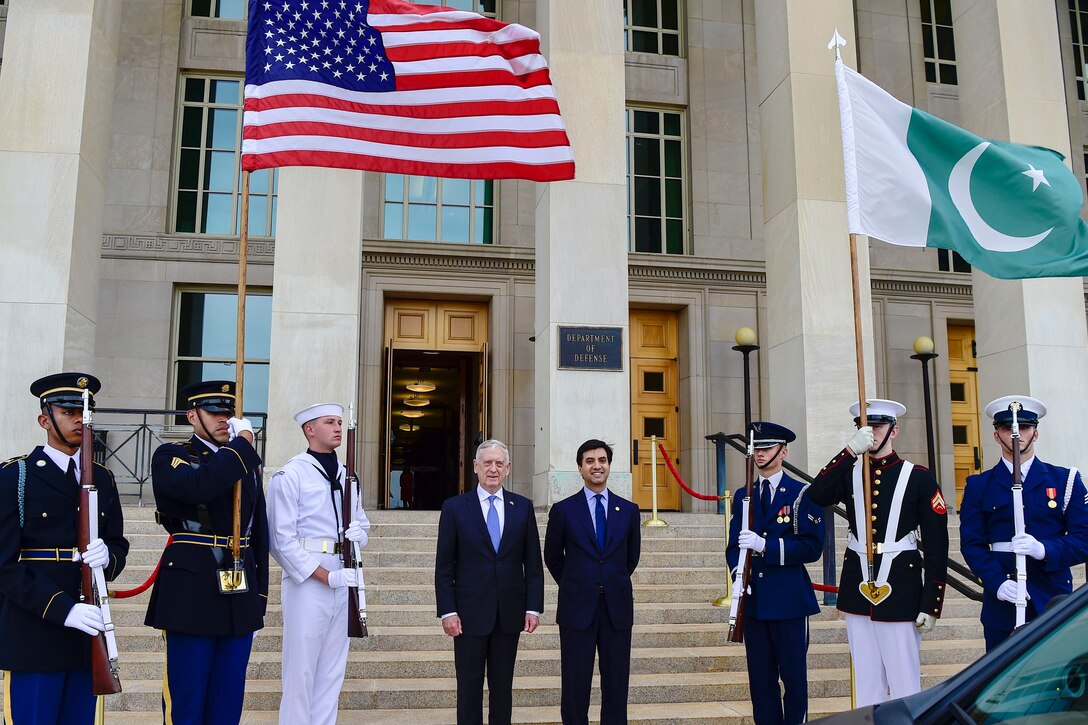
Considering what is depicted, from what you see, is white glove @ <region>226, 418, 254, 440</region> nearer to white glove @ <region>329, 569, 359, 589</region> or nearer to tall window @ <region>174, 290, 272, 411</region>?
white glove @ <region>329, 569, 359, 589</region>

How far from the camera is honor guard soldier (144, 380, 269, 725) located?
4.89 meters

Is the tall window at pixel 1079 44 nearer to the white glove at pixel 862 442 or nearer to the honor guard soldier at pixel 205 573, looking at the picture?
the white glove at pixel 862 442

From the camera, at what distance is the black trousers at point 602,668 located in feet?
19.4

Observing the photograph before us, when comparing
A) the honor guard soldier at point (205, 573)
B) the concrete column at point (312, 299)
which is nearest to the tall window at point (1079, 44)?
the concrete column at point (312, 299)

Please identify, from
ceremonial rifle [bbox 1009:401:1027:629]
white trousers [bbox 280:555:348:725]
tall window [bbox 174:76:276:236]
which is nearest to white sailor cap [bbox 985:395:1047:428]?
ceremonial rifle [bbox 1009:401:1027:629]

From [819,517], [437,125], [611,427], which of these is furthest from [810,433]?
[437,125]

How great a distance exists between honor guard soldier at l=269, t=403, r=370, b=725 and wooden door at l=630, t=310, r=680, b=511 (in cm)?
1132

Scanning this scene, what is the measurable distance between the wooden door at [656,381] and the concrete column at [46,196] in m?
9.21

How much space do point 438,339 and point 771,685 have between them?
36.6 ft

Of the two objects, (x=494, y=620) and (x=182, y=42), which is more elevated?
(x=182, y=42)

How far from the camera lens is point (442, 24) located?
777cm

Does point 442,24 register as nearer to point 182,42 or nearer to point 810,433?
point 810,433

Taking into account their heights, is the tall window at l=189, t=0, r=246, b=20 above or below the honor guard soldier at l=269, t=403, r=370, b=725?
above

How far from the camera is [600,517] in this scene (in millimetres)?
6172
